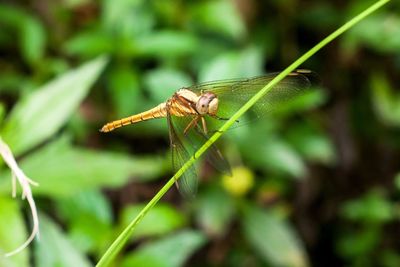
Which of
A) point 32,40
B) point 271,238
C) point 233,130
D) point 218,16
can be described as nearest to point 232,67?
point 233,130

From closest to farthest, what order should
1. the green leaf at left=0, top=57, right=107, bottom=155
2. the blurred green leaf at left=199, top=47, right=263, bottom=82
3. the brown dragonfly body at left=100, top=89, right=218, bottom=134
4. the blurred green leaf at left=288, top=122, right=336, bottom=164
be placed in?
the brown dragonfly body at left=100, top=89, right=218, bottom=134, the green leaf at left=0, top=57, right=107, bottom=155, the blurred green leaf at left=199, top=47, right=263, bottom=82, the blurred green leaf at left=288, top=122, right=336, bottom=164

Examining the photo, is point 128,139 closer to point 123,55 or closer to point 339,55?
point 123,55

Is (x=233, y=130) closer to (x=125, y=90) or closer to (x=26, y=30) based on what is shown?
(x=125, y=90)

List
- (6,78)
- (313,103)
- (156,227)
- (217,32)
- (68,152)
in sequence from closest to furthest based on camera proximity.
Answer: (68,152)
(156,227)
(313,103)
(6,78)
(217,32)

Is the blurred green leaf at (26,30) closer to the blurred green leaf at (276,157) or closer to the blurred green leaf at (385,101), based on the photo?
the blurred green leaf at (276,157)

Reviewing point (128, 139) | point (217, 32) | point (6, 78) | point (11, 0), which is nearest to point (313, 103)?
point (217, 32)

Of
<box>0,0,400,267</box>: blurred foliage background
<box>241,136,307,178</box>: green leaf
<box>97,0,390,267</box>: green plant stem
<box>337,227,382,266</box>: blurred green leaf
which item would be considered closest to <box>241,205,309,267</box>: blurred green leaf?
<box>0,0,400,267</box>: blurred foliage background

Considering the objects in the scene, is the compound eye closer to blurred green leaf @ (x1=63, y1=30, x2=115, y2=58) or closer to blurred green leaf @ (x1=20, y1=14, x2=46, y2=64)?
blurred green leaf @ (x1=63, y1=30, x2=115, y2=58)
